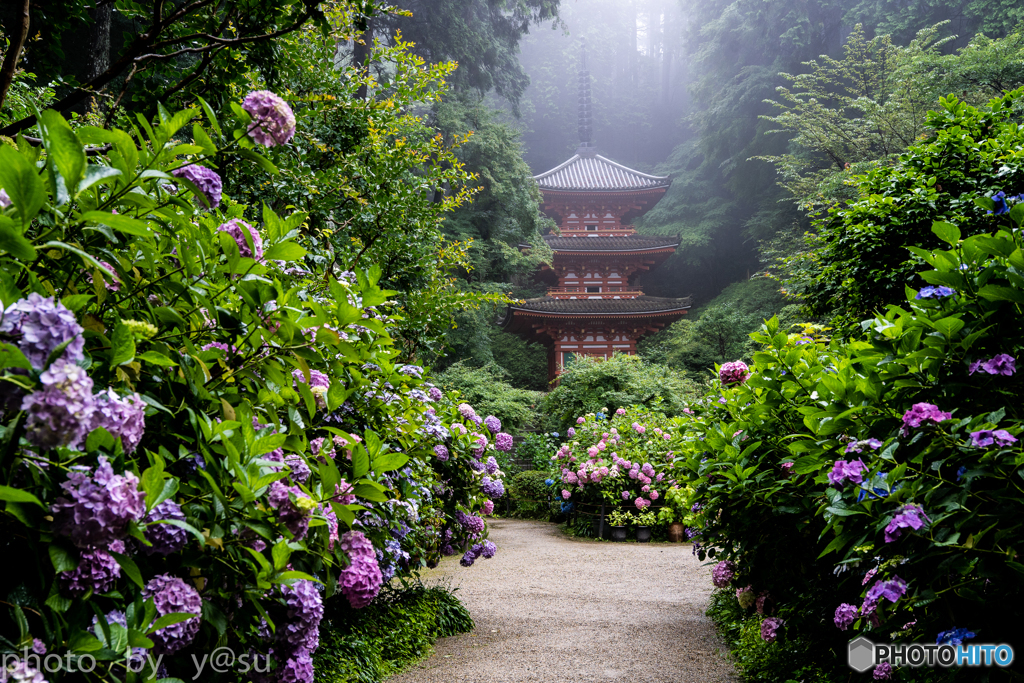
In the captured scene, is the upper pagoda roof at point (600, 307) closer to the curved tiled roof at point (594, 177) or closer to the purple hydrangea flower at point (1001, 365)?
the curved tiled roof at point (594, 177)

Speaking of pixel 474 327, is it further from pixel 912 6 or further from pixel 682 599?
pixel 912 6

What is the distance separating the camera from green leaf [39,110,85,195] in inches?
33.7

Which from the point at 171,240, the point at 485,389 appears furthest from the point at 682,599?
the point at 485,389

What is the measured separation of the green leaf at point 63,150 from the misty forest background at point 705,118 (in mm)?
1958

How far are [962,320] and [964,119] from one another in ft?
10.5

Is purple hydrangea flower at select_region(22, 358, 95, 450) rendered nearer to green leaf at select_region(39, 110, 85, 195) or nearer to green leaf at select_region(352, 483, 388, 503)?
green leaf at select_region(39, 110, 85, 195)

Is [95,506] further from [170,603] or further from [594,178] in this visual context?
[594,178]

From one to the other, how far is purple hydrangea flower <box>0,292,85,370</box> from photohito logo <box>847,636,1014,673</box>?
204 cm

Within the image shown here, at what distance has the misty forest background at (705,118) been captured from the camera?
11469 mm

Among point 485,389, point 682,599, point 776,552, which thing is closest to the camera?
point 776,552

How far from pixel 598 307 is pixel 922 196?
13065 millimetres

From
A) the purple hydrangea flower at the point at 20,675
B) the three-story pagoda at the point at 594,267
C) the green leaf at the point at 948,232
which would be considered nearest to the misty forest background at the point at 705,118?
the three-story pagoda at the point at 594,267

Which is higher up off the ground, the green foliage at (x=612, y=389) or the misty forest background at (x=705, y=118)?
the misty forest background at (x=705, y=118)

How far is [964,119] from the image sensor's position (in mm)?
3871
